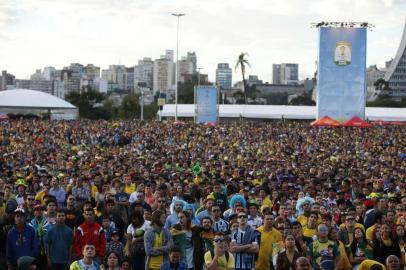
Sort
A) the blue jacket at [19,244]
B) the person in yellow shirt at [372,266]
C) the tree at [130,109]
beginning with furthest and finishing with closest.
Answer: the tree at [130,109] < the blue jacket at [19,244] < the person in yellow shirt at [372,266]

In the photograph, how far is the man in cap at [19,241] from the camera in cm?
1033

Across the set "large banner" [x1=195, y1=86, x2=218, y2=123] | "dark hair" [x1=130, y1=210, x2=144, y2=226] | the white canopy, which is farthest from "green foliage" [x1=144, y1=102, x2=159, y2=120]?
"dark hair" [x1=130, y1=210, x2=144, y2=226]

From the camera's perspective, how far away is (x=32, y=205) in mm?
12328

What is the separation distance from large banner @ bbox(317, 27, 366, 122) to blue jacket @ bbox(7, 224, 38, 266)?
3399 cm

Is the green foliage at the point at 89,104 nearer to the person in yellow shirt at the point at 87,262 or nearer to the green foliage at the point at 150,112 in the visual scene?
the green foliage at the point at 150,112

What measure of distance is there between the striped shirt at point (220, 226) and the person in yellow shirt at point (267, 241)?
0.90 meters

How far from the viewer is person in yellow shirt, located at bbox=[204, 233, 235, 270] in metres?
9.59

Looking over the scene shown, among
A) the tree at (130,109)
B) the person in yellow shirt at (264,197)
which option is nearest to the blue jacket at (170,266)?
the person in yellow shirt at (264,197)

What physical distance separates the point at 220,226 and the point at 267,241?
3.78 ft

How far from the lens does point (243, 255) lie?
10.2 m

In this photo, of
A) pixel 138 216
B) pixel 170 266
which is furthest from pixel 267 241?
pixel 138 216

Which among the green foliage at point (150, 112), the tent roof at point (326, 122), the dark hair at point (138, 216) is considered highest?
the tent roof at point (326, 122)

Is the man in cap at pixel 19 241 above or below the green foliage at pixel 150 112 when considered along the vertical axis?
above

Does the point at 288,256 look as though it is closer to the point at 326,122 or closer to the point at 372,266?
the point at 372,266
